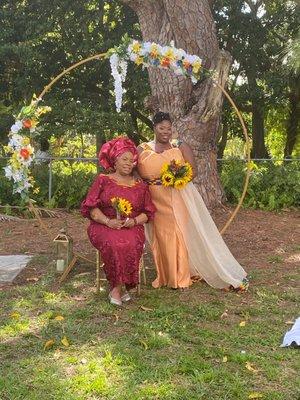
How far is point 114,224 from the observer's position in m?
5.17

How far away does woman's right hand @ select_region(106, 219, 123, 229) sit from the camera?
5.17 m

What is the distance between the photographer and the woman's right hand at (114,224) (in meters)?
5.17

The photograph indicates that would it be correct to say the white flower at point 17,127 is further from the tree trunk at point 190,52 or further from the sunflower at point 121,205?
the tree trunk at point 190,52

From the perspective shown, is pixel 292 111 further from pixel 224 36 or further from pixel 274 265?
pixel 274 265

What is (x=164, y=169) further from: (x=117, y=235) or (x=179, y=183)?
(x=117, y=235)

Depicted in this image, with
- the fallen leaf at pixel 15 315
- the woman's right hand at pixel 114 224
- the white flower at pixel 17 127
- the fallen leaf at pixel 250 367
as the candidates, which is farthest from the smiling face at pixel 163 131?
the fallen leaf at pixel 250 367

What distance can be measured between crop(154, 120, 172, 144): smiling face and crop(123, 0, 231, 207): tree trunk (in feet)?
9.76

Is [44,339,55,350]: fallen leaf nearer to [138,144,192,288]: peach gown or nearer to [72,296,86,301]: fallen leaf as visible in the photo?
[72,296,86,301]: fallen leaf

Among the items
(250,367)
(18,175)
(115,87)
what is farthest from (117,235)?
(250,367)

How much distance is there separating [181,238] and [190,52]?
3.95 meters

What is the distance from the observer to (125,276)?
17.1ft

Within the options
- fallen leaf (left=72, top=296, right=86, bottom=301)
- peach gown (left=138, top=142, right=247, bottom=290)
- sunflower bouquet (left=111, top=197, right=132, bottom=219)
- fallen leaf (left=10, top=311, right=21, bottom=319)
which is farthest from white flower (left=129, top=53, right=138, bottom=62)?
fallen leaf (left=10, top=311, right=21, bottom=319)

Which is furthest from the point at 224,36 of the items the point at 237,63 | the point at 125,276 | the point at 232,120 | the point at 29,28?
the point at 125,276

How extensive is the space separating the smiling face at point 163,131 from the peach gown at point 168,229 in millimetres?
137
